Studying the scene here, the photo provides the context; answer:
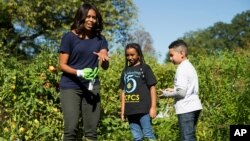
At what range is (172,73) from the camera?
344 inches

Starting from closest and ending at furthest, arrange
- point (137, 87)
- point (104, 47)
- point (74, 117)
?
point (74, 117)
point (104, 47)
point (137, 87)

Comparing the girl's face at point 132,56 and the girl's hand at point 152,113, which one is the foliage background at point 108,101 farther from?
the girl's face at point 132,56

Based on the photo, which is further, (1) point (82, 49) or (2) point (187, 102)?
(2) point (187, 102)

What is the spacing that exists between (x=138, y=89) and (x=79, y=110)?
3.74 feet

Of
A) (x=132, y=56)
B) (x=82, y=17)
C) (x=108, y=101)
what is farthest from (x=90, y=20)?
(x=108, y=101)

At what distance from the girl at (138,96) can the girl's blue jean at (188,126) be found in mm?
486

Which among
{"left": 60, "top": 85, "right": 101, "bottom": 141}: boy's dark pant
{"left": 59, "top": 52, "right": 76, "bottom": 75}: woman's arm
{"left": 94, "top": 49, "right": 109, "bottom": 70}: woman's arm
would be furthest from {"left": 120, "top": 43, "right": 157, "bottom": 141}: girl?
{"left": 59, "top": 52, "right": 76, "bottom": 75}: woman's arm

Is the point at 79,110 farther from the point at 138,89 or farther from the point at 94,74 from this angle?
the point at 138,89

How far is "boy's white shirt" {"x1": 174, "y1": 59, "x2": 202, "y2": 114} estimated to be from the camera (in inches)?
179

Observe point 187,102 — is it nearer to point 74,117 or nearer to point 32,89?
point 74,117

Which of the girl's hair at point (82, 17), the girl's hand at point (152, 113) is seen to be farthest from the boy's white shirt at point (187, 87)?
the girl's hair at point (82, 17)

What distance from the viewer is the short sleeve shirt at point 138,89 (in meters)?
4.99

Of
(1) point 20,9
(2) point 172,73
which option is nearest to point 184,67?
(2) point 172,73

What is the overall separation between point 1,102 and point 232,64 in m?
3.76
